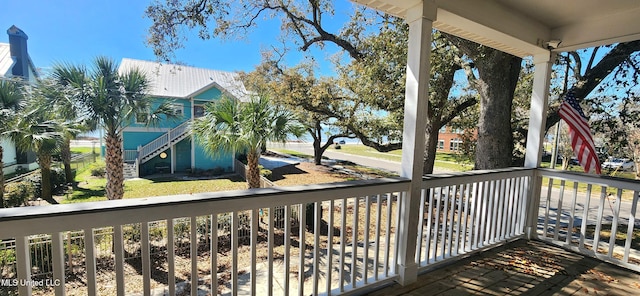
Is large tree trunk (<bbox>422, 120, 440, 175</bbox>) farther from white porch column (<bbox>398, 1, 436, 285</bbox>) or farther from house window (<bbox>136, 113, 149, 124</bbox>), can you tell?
house window (<bbox>136, 113, 149, 124</bbox>)

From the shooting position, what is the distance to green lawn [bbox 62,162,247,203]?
8372 mm

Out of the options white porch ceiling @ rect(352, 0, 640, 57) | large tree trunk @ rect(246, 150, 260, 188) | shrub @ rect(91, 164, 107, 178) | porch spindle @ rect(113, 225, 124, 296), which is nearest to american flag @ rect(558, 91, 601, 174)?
white porch ceiling @ rect(352, 0, 640, 57)

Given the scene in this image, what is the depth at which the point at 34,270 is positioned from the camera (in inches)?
156

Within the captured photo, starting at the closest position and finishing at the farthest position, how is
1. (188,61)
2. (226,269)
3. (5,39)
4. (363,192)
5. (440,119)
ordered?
(363,192) < (226,269) < (188,61) < (440,119) < (5,39)

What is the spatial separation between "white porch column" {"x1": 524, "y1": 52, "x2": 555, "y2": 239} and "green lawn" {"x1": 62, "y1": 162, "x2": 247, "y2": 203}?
821 cm

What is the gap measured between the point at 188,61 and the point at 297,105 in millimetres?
3823

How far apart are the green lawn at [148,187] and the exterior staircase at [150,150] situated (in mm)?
944

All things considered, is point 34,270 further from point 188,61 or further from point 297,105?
point 297,105

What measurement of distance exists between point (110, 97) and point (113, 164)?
1300 millimetres

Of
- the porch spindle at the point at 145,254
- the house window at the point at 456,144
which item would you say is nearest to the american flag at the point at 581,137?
the porch spindle at the point at 145,254

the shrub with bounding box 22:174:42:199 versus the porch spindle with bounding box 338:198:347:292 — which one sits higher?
the porch spindle with bounding box 338:198:347:292

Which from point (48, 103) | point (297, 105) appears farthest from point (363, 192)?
point (297, 105)

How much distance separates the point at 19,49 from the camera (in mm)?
8070

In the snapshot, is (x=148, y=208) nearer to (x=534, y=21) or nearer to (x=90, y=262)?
(x=90, y=262)
